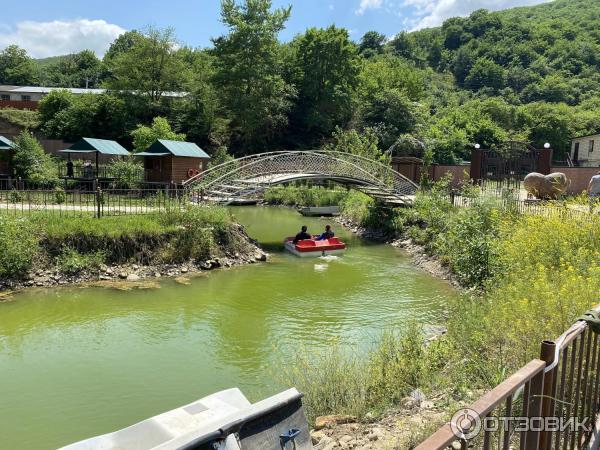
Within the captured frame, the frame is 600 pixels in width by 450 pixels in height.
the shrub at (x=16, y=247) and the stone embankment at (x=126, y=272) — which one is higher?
the shrub at (x=16, y=247)

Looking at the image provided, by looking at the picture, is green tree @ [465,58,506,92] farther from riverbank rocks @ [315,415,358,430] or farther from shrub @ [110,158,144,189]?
riverbank rocks @ [315,415,358,430]

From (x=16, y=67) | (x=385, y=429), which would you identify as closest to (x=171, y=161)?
(x=385, y=429)

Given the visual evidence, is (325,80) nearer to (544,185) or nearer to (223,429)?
(544,185)

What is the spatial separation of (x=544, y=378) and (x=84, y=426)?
691 centimetres

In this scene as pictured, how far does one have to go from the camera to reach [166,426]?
5098 mm

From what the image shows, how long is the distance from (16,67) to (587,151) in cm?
8665

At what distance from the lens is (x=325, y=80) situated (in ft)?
158

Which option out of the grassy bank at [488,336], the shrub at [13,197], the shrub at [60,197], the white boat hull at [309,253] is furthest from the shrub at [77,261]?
the grassy bank at [488,336]

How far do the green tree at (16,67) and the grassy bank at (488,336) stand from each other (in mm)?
91514

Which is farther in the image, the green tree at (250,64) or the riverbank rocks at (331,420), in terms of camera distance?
the green tree at (250,64)

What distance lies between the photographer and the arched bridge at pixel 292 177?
21.5 meters

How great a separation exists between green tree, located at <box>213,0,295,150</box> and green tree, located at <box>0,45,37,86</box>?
5554cm

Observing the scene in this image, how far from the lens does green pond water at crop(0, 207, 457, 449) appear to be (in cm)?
827

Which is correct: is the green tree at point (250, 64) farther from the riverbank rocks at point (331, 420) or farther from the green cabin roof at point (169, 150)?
the riverbank rocks at point (331, 420)
